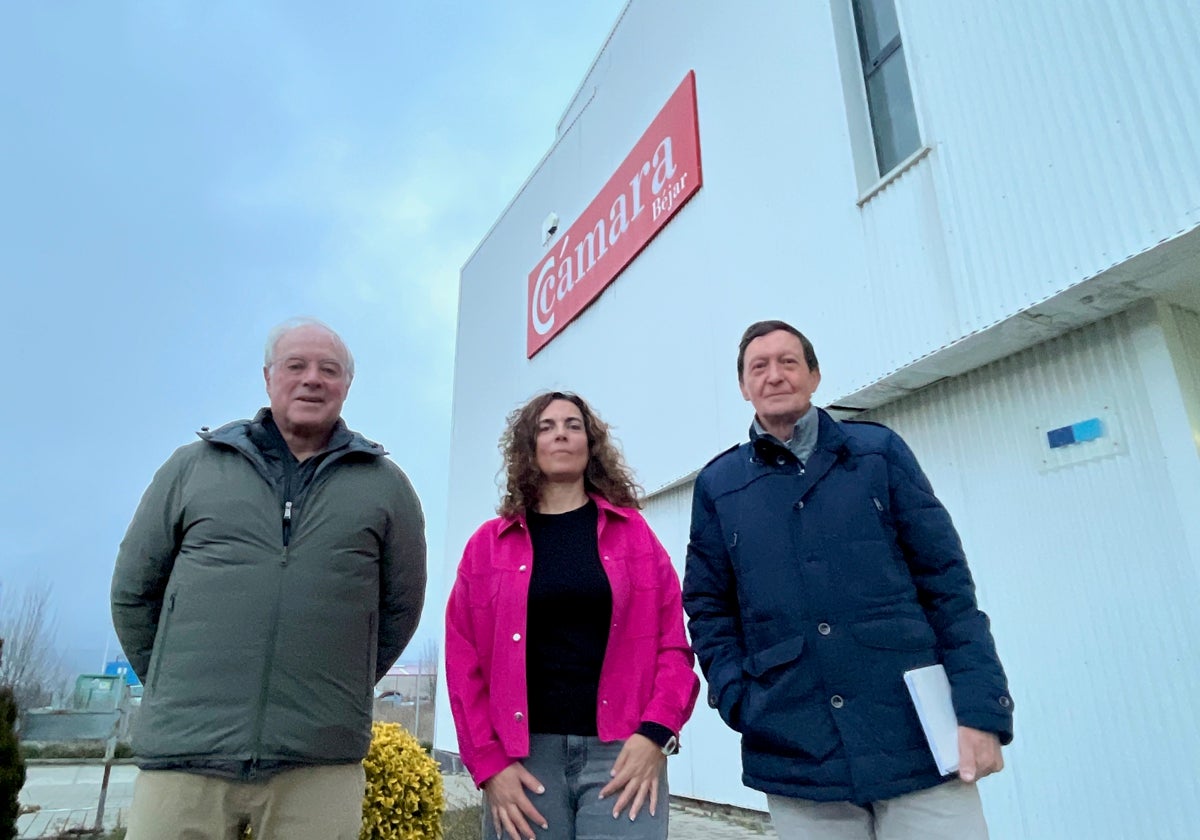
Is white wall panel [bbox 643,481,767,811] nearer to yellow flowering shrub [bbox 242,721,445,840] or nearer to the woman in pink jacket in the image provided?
yellow flowering shrub [bbox 242,721,445,840]

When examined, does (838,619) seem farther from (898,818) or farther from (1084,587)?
(1084,587)

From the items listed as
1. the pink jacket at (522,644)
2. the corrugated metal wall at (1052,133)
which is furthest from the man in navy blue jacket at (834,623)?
the corrugated metal wall at (1052,133)

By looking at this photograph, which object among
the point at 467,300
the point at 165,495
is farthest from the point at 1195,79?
the point at 467,300

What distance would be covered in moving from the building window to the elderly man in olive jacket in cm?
413

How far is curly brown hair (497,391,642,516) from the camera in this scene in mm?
2061

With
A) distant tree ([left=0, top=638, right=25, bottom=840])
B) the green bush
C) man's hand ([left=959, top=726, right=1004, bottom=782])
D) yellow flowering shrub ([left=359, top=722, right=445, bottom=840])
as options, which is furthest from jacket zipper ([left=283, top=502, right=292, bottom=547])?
the green bush

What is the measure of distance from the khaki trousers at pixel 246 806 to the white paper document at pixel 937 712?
1.36m

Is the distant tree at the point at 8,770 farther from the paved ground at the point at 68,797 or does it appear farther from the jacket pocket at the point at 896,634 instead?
the jacket pocket at the point at 896,634

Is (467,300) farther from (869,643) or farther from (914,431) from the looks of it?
(869,643)

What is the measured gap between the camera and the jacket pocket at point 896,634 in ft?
5.00

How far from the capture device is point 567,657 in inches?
70.0

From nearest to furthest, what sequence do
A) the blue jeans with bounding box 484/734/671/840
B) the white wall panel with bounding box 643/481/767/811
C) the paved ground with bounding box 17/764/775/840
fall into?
the blue jeans with bounding box 484/734/671/840 → the paved ground with bounding box 17/764/775/840 → the white wall panel with bounding box 643/481/767/811

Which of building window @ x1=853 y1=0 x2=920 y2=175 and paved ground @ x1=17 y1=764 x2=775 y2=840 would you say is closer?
building window @ x1=853 y1=0 x2=920 y2=175

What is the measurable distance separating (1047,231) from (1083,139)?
421 millimetres
